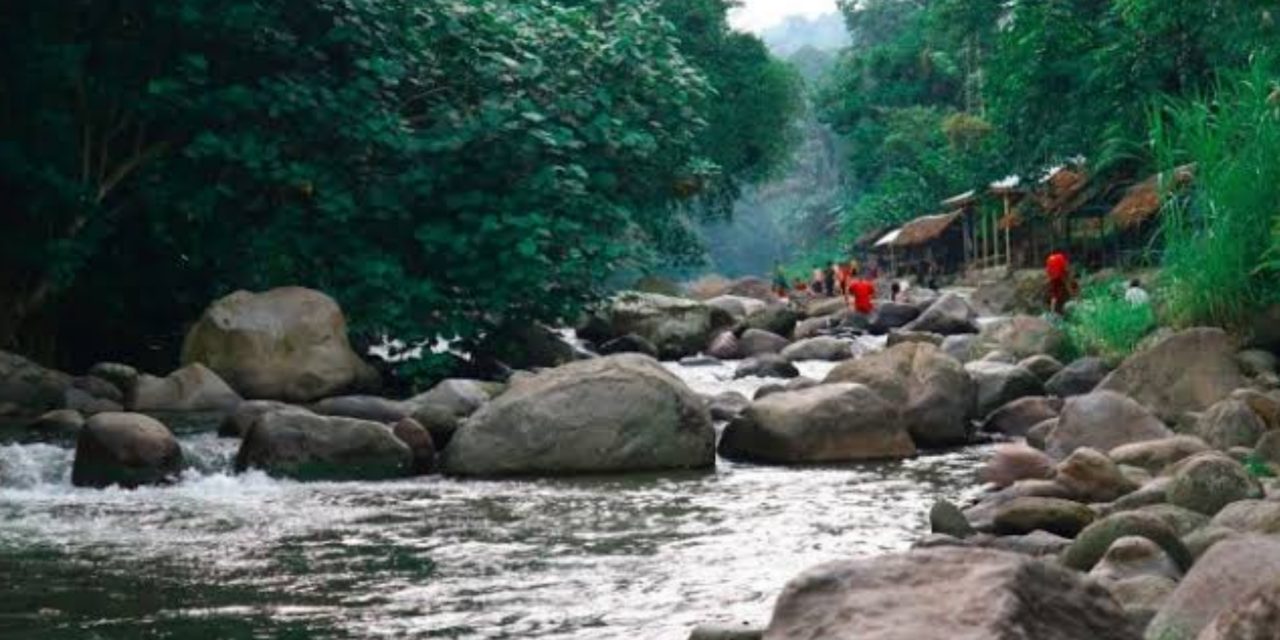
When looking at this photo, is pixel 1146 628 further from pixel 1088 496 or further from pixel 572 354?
pixel 572 354

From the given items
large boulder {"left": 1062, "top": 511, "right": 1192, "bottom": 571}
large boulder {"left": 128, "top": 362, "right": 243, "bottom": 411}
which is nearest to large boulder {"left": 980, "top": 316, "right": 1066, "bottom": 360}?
large boulder {"left": 128, "top": 362, "right": 243, "bottom": 411}

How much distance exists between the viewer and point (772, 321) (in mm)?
22703

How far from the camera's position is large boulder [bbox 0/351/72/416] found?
11.6 m

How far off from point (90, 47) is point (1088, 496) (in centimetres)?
922

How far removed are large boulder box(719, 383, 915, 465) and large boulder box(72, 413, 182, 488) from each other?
3278 mm

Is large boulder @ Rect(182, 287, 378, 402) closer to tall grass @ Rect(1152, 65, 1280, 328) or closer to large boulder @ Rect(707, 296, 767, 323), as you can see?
tall grass @ Rect(1152, 65, 1280, 328)

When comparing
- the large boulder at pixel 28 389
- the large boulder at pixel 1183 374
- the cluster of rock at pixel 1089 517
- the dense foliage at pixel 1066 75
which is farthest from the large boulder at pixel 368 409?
the dense foliage at pixel 1066 75

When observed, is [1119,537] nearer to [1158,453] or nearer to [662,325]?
[1158,453]

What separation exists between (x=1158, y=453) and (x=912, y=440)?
276 centimetres

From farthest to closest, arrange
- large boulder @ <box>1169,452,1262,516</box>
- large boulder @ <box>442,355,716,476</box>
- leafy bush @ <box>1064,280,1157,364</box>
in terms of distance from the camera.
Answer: leafy bush @ <box>1064,280,1157,364</box>
large boulder @ <box>442,355,716,476</box>
large boulder @ <box>1169,452,1262,516</box>

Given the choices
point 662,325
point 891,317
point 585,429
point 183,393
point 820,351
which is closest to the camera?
point 585,429

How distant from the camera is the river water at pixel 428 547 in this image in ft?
18.5

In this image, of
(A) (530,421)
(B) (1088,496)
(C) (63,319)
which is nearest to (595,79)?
(C) (63,319)

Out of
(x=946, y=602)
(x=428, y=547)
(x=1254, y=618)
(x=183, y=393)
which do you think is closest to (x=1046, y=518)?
(x=428, y=547)
